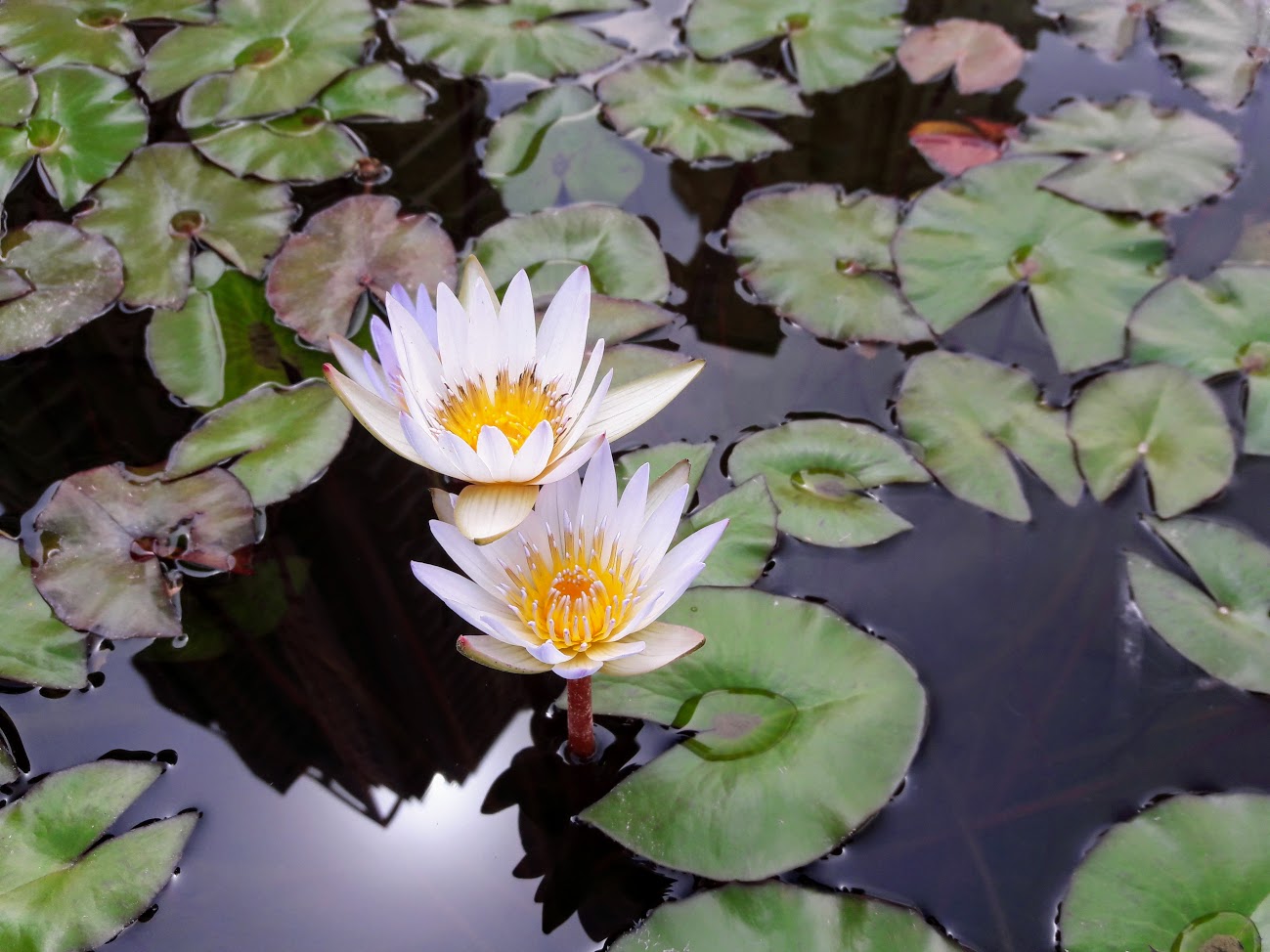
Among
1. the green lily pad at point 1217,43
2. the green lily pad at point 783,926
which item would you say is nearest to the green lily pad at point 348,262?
the green lily pad at point 783,926

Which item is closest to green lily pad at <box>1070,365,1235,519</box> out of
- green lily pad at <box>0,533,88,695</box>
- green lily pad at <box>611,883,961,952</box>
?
green lily pad at <box>611,883,961,952</box>

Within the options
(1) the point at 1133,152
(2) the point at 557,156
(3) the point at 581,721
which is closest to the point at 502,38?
(2) the point at 557,156

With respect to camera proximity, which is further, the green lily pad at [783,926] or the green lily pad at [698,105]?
the green lily pad at [698,105]

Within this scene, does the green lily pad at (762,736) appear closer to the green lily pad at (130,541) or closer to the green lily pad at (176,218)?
the green lily pad at (130,541)

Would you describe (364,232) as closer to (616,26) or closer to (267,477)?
(267,477)

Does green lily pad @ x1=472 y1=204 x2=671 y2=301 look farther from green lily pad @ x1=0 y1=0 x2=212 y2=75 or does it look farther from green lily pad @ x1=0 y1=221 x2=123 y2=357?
green lily pad @ x1=0 y1=0 x2=212 y2=75

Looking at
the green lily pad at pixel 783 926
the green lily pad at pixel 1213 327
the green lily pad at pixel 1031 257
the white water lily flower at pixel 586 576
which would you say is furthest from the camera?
the green lily pad at pixel 1031 257
